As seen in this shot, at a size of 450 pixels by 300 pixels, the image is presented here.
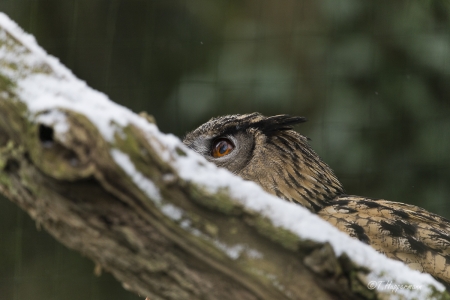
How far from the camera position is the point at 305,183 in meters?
2.11

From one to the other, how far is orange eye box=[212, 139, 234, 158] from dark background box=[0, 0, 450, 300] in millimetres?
1007

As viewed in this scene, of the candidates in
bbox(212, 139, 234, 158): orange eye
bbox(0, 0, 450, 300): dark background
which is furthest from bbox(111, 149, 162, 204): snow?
bbox(0, 0, 450, 300): dark background

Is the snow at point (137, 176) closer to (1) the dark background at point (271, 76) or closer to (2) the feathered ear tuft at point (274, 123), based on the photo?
(2) the feathered ear tuft at point (274, 123)

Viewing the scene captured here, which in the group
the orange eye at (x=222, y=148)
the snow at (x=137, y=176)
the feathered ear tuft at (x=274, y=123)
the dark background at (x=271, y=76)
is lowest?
the snow at (x=137, y=176)

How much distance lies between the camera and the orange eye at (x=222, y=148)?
219cm

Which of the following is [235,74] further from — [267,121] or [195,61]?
[267,121]

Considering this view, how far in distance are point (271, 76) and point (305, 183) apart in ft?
4.10

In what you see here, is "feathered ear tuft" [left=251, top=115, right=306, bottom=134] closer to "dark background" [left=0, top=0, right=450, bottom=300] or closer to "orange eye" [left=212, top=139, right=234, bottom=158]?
"orange eye" [left=212, top=139, right=234, bottom=158]

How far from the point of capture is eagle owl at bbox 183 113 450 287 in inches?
65.8

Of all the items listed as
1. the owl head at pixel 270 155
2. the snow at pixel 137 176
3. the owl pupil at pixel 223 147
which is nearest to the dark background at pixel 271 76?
the owl head at pixel 270 155

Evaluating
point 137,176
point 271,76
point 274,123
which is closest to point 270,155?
point 274,123

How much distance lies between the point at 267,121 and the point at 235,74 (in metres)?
1.11

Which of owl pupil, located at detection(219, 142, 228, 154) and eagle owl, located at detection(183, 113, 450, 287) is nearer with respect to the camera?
eagle owl, located at detection(183, 113, 450, 287)

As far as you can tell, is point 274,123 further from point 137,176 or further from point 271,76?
point 137,176
